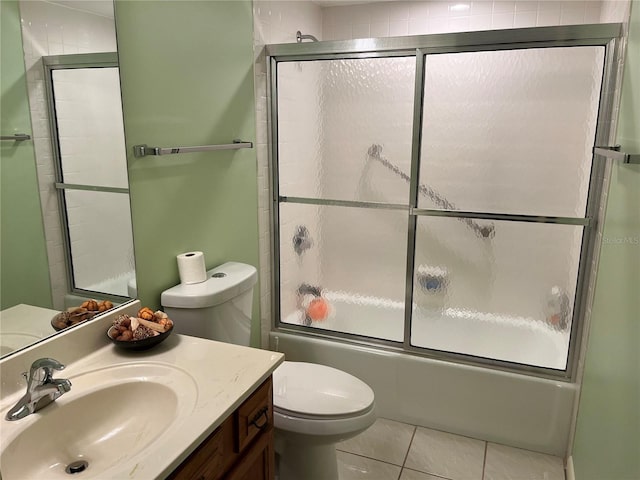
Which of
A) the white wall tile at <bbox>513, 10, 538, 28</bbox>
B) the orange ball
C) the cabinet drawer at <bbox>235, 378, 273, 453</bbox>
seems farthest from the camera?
the white wall tile at <bbox>513, 10, 538, 28</bbox>

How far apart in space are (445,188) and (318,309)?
962 mm

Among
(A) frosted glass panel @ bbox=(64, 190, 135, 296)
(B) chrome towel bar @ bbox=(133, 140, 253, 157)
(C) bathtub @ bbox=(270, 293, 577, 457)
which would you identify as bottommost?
(C) bathtub @ bbox=(270, 293, 577, 457)

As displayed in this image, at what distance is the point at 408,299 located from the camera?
2.40 metres

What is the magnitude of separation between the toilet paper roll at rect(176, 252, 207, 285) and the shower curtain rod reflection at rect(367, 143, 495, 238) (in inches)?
40.0

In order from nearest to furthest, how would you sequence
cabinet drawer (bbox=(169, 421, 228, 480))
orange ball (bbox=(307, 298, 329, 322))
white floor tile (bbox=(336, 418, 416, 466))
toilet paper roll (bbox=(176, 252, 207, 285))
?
1. cabinet drawer (bbox=(169, 421, 228, 480))
2. toilet paper roll (bbox=(176, 252, 207, 285))
3. white floor tile (bbox=(336, 418, 416, 466))
4. orange ball (bbox=(307, 298, 329, 322))

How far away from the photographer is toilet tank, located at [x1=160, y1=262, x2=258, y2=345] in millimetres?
1730

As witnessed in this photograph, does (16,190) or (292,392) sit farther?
(292,392)

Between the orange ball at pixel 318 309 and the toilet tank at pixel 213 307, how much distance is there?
75 cm

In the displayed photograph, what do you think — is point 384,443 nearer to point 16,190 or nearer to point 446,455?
point 446,455

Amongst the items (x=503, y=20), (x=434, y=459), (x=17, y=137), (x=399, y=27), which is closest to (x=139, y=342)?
(x=17, y=137)

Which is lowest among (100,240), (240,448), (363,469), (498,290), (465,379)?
(363,469)

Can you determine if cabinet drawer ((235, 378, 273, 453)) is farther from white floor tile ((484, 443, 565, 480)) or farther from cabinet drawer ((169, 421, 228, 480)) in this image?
white floor tile ((484, 443, 565, 480))

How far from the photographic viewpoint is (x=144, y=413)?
1.25m

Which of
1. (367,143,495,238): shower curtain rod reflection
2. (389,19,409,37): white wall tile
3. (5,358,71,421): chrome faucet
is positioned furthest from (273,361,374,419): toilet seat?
(389,19,409,37): white wall tile
